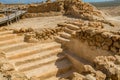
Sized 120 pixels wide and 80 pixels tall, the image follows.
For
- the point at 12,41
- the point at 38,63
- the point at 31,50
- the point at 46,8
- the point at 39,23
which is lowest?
the point at 38,63

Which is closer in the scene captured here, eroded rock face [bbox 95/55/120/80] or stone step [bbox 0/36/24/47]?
eroded rock face [bbox 95/55/120/80]

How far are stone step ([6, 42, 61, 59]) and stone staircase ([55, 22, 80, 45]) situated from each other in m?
0.27

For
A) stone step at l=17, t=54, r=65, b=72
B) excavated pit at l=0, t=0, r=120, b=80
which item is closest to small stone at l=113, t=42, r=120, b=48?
excavated pit at l=0, t=0, r=120, b=80

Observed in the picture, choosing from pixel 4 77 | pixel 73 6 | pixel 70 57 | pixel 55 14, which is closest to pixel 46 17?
pixel 55 14

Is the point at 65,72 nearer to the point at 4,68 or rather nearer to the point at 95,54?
the point at 95,54

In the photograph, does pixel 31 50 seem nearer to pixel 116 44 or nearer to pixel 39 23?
pixel 116 44

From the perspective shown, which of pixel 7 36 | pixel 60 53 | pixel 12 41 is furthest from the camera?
pixel 7 36

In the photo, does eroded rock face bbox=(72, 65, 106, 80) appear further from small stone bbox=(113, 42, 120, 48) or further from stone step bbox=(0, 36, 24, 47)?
stone step bbox=(0, 36, 24, 47)

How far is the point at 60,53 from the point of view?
814cm

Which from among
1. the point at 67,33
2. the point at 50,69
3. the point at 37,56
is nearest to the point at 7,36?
the point at 37,56

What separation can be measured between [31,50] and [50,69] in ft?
4.06

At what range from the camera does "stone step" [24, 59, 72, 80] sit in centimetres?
667

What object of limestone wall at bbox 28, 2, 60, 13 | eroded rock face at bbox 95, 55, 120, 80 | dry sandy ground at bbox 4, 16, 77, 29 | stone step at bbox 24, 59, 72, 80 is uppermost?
limestone wall at bbox 28, 2, 60, 13

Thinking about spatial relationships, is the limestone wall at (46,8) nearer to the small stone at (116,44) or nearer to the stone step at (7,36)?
the stone step at (7,36)
